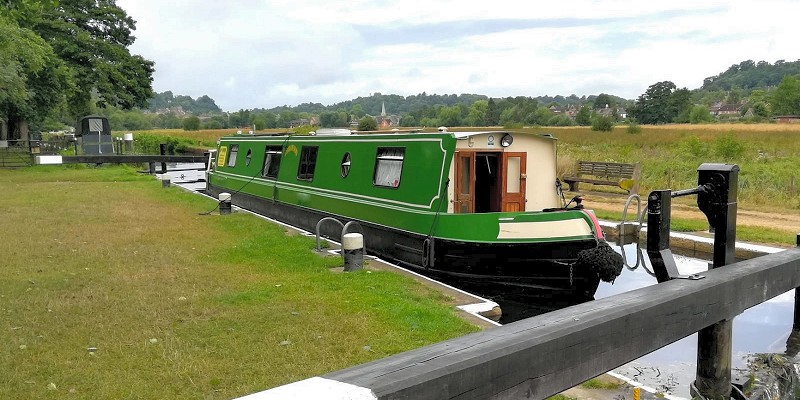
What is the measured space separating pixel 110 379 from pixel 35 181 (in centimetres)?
2043

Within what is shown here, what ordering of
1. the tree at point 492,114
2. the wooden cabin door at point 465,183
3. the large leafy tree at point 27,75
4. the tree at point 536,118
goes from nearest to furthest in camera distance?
1. the wooden cabin door at point 465,183
2. the large leafy tree at point 27,75
3. the tree at point 492,114
4. the tree at point 536,118

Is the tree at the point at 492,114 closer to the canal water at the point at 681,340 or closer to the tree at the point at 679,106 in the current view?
the canal water at the point at 681,340

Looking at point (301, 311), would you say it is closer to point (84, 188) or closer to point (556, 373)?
point (556, 373)

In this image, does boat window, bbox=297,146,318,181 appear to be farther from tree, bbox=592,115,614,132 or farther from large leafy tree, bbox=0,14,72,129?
tree, bbox=592,115,614,132

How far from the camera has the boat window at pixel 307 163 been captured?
1312cm

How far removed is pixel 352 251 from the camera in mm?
8266

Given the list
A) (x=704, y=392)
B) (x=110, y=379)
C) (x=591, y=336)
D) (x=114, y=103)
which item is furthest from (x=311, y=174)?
(x=114, y=103)

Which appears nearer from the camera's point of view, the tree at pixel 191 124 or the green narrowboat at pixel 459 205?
the green narrowboat at pixel 459 205

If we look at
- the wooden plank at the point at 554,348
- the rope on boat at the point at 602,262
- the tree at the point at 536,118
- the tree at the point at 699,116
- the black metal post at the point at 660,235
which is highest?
the tree at the point at 699,116

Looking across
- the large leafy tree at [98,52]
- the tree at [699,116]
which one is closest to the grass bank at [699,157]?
the tree at [699,116]

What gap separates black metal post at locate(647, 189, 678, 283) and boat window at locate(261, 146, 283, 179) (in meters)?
11.5

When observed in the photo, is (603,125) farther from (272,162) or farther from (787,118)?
(272,162)

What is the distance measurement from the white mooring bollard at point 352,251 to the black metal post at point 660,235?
15.6 feet

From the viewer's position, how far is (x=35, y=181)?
22094mm
